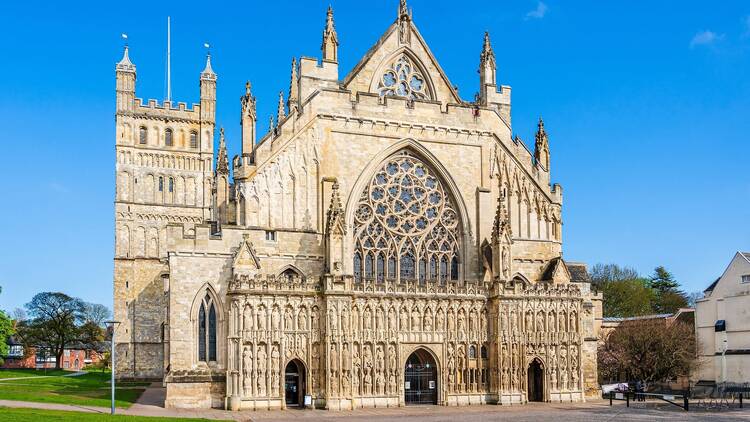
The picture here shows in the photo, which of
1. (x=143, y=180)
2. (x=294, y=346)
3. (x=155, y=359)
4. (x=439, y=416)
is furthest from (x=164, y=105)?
(x=439, y=416)

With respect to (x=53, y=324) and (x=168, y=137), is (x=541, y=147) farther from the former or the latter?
(x=53, y=324)

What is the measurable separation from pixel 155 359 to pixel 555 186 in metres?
41.9

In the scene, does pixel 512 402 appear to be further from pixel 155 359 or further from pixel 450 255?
pixel 155 359

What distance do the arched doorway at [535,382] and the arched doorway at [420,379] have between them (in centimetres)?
544

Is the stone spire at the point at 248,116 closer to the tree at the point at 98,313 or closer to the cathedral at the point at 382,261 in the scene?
the cathedral at the point at 382,261

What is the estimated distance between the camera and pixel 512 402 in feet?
132

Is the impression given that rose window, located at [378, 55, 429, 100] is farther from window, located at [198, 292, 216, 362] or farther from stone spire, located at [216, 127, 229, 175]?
window, located at [198, 292, 216, 362]

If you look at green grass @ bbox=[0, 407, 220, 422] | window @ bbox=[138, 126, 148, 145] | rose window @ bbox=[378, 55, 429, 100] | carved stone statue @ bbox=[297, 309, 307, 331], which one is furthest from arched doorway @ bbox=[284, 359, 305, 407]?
window @ bbox=[138, 126, 148, 145]

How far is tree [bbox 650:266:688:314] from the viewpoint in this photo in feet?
285

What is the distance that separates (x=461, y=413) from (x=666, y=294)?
61311mm

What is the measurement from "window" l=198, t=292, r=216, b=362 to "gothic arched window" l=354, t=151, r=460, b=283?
7.82 m

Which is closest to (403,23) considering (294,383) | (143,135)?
(294,383)

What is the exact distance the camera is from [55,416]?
28.2 m

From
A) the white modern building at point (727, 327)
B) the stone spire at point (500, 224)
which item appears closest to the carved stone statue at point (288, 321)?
the stone spire at point (500, 224)
